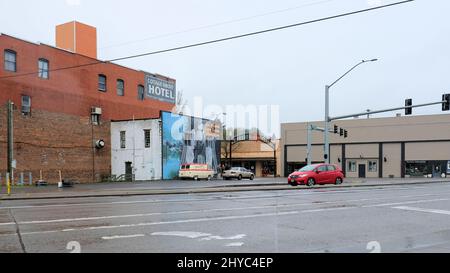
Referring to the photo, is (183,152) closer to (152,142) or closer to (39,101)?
(152,142)

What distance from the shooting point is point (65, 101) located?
43156 mm

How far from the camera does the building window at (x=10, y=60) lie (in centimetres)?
3769

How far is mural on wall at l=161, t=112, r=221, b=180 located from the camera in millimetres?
47531

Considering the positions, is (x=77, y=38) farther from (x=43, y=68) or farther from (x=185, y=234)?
(x=185, y=234)

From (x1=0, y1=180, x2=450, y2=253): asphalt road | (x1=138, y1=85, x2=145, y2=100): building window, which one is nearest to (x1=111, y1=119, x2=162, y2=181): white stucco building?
(x1=138, y1=85, x2=145, y2=100): building window

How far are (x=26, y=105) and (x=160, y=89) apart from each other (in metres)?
20.3

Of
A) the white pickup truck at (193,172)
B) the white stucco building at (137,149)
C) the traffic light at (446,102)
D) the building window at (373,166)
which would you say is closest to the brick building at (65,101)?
the white stucco building at (137,149)

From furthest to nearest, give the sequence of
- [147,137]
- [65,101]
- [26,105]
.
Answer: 1. [147,137]
2. [65,101]
3. [26,105]

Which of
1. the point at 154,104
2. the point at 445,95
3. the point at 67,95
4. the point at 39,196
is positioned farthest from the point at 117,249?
the point at 154,104

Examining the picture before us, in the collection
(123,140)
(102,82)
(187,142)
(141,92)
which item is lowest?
(187,142)

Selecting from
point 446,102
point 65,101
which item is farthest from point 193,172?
point 446,102

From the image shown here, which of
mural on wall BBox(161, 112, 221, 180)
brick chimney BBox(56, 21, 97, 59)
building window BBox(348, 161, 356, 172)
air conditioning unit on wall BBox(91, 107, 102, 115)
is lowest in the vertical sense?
building window BBox(348, 161, 356, 172)

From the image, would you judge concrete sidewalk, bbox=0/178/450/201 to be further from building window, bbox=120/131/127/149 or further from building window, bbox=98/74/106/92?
building window, bbox=98/74/106/92

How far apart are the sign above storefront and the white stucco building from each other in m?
7.67
